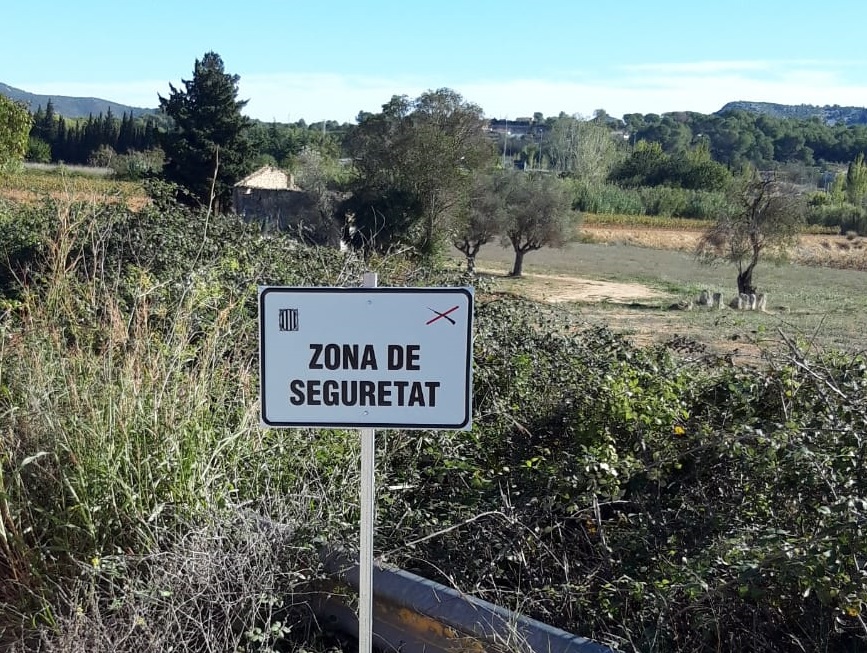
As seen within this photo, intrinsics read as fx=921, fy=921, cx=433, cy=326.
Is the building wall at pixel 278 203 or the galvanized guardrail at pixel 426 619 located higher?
the building wall at pixel 278 203

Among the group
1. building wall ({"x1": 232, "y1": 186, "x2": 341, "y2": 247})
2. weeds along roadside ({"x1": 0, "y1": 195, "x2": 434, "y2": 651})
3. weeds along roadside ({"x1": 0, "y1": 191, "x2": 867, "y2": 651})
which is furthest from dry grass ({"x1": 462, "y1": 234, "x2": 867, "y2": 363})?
building wall ({"x1": 232, "y1": 186, "x2": 341, "y2": 247})

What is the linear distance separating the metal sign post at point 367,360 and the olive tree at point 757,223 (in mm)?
30993

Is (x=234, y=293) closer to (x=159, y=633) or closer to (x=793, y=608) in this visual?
(x=159, y=633)

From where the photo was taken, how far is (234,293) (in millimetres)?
5633

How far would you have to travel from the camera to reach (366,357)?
2.62 metres

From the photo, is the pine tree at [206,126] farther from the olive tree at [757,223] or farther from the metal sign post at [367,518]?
the metal sign post at [367,518]

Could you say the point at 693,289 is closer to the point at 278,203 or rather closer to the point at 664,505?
the point at 278,203

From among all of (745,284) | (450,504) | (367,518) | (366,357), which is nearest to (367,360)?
(366,357)

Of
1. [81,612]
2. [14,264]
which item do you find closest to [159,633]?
[81,612]

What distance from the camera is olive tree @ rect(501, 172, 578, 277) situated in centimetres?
4050

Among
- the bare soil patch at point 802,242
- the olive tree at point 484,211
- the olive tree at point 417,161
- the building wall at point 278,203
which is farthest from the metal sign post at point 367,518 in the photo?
the bare soil patch at point 802,242

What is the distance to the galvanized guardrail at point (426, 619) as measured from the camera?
2787 mm

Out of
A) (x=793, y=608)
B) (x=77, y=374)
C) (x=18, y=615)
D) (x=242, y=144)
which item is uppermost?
(x=242, y=144)

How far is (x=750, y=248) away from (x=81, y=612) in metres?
32.6
